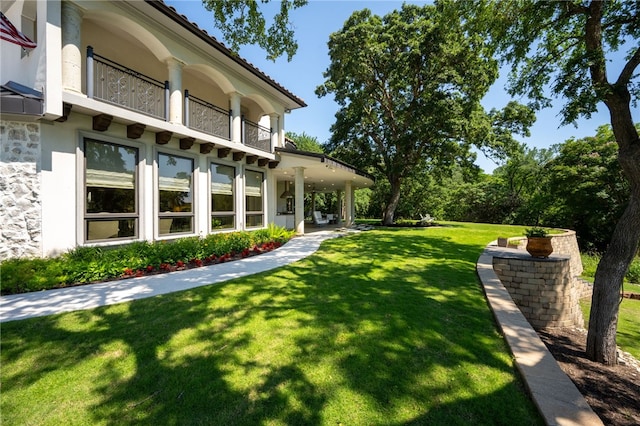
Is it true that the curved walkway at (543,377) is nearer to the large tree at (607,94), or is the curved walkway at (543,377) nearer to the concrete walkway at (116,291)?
the large tree at (607,94)

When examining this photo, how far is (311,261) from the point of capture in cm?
747

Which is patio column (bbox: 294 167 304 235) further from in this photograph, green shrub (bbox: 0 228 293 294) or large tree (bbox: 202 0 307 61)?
large tree (bbox: 202 0 307 61)

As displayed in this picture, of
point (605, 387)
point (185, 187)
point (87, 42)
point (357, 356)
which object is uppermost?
point (87, 42)

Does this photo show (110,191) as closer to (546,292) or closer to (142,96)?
(142,96)

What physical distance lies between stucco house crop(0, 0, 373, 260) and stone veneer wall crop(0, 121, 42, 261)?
0.02 meters

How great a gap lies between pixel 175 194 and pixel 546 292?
1106 centimetres

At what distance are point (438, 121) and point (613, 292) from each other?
44.8ft

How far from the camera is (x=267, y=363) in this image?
2.84 metres

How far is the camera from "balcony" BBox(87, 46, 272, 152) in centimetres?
724

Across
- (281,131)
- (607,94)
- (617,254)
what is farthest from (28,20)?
(617,254)

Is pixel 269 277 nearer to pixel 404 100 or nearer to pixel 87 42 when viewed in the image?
pixel 87 42

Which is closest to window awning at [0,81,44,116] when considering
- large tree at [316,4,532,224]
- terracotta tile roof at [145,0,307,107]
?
terracotta tile roof at [145,0,307,107]

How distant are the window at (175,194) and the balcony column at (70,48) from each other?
8.62ft

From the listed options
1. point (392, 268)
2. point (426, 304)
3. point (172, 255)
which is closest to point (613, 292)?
point (426, 304)
